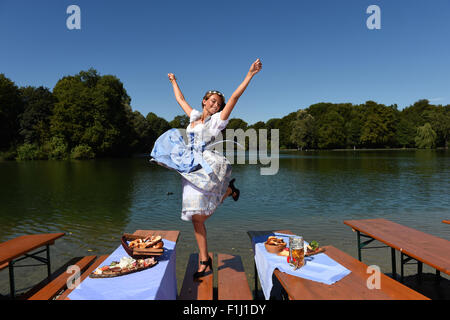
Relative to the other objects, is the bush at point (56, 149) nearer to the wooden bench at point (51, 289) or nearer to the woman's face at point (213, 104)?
the wooden bench at point (51, 289)

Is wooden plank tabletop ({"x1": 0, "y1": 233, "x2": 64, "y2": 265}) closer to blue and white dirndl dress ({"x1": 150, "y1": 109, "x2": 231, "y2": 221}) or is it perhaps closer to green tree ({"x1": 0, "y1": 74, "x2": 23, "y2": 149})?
blue and white dirndl dress ({"x1": 150, "y1": 109, "x2": 231, "y2": 221})

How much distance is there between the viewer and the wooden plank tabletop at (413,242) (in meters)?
3.36

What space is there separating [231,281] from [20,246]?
9.61 feet

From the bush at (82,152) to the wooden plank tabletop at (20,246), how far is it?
55639mm

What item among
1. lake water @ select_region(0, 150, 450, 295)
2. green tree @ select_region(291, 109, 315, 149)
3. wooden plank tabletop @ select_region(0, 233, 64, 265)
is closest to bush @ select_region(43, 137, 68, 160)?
lake water @ select_region(0, 150, 450, 295)

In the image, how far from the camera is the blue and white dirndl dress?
3.76 meters

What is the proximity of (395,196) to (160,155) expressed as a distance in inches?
596

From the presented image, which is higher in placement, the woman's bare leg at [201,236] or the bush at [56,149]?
the bush at [56,149]

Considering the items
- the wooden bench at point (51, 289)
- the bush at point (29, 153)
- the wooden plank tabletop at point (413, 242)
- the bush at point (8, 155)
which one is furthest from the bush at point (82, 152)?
the wooden plank tabletop at point (413, 242)

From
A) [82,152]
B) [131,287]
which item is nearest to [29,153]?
[82,152]

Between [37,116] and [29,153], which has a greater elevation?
[37,116]

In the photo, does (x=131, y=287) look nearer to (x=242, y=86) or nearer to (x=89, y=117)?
(x=242, y=86)

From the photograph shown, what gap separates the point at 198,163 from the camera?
12.4 ft
